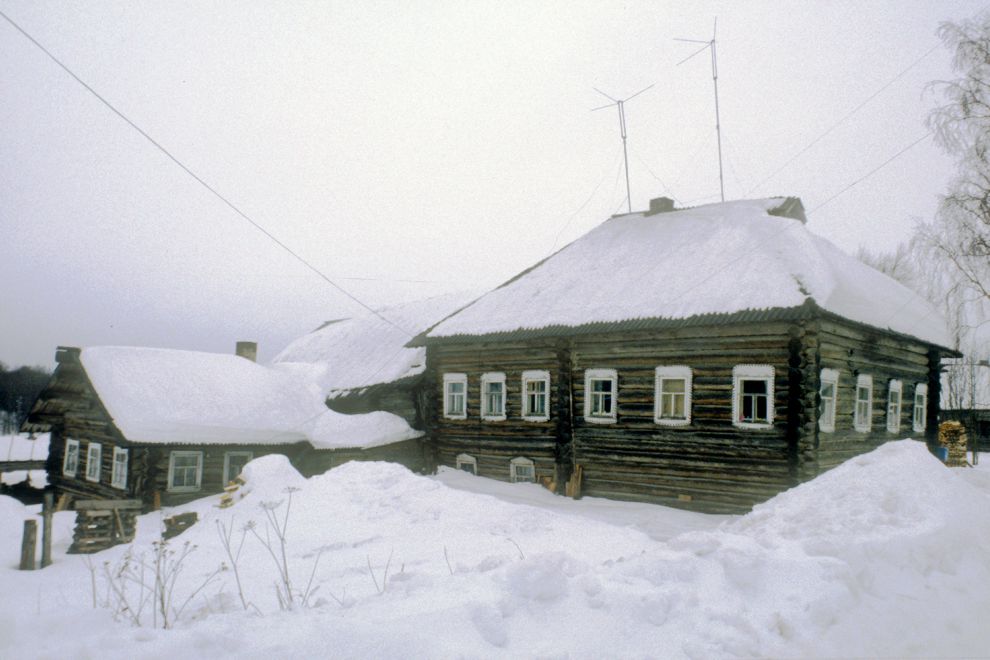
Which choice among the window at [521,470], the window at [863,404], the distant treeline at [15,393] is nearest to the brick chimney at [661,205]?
the window at [863,404]

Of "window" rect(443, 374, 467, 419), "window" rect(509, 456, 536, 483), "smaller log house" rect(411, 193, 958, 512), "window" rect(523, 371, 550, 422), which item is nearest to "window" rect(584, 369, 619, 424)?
"smaller log house" rect(411, 193, 958, 512)

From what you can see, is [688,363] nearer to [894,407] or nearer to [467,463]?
[467,463]

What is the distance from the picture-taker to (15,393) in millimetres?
56156

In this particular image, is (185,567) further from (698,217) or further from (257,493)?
(698,217)

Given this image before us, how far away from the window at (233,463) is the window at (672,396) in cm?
1240

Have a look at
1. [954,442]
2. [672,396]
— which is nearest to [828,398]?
[672,396]

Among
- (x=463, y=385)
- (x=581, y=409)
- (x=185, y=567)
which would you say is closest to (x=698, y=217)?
(x=581, y=409)

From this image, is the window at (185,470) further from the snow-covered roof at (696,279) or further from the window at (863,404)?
the window at (863,404)

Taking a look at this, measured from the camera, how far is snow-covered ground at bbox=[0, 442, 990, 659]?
4.10 metres

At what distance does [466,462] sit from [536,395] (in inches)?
127

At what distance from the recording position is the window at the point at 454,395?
2008cm

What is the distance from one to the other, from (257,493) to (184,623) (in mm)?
6822

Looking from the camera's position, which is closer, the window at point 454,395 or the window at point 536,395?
the window at point 536,395

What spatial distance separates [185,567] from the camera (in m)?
8.47
